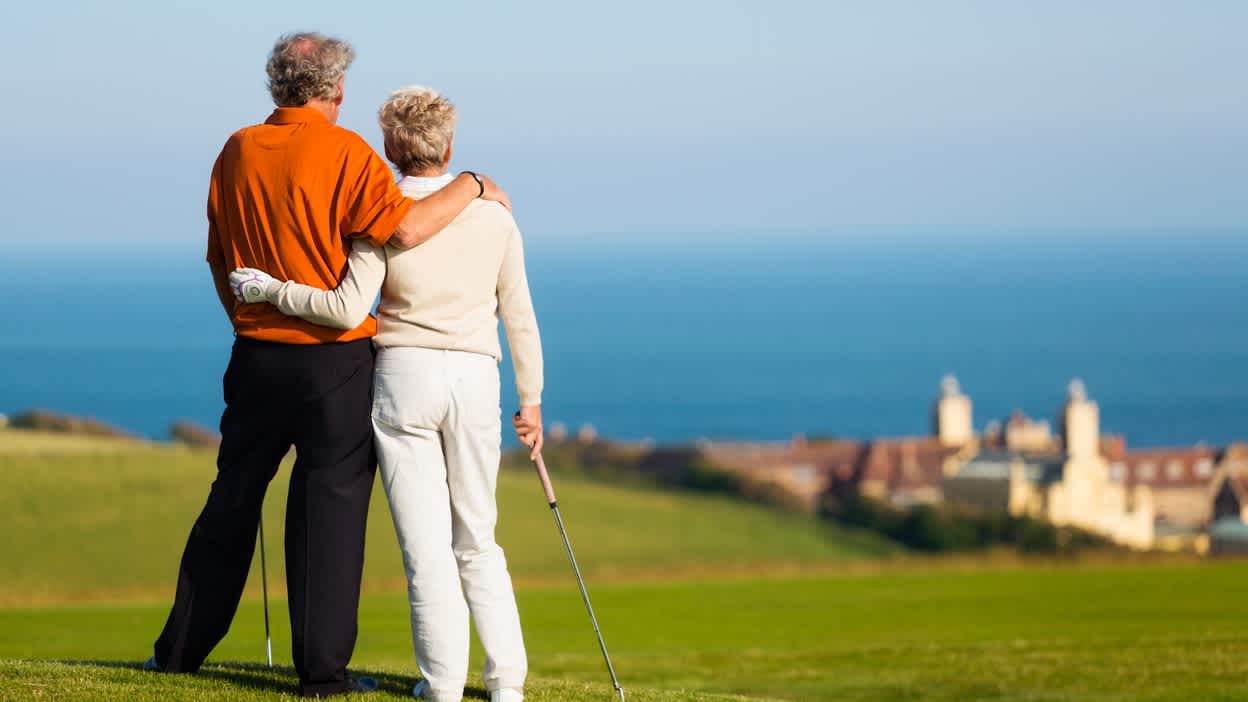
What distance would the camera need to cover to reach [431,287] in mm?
6102

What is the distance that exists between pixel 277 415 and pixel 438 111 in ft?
4.19

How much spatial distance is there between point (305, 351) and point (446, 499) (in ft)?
2.44

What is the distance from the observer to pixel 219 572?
656 centimetres

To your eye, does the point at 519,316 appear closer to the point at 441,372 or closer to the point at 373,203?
the point at 441,372

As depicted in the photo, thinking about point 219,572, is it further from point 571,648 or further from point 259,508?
point 571,648

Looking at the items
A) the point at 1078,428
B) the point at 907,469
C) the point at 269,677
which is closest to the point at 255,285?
the point at 269,677

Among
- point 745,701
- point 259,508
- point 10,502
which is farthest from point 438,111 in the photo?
point 10,502

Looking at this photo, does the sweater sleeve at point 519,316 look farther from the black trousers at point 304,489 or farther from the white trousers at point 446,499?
the black trousers at point 304,489

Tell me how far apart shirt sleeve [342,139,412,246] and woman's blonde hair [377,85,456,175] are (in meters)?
0.10

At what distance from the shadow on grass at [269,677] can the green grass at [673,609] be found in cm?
2

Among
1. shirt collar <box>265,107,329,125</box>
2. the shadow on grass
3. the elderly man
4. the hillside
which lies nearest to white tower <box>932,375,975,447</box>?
the hillside

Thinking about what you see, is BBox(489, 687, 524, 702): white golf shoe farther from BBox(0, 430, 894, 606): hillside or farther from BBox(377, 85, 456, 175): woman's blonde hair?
BBox(0, 430, 894, 606): hillside

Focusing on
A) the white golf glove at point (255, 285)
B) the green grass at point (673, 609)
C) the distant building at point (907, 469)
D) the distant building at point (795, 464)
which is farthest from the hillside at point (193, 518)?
the white golf glove at point (255, 285)

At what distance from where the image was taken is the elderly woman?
6.07m
